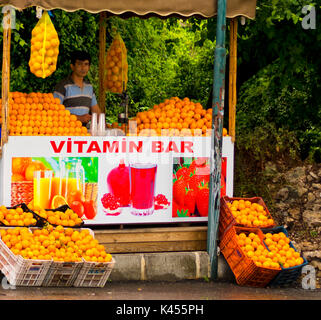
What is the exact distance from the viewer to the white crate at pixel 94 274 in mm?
7395

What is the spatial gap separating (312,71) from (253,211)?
4270 millimetres

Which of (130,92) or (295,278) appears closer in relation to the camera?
(295,278)

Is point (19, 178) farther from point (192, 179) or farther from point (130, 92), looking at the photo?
point (130, 92)

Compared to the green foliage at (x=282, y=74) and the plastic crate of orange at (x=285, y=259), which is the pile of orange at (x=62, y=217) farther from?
the green foliage at (x=282, y=74)

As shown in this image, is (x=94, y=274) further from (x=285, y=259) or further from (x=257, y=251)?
(x=285, y=259)

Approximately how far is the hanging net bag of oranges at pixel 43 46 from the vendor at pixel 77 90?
4.85ft

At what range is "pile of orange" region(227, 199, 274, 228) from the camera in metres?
8.48

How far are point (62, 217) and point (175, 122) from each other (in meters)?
1.96

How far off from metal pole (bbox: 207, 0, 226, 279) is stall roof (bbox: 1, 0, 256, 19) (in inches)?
8.4

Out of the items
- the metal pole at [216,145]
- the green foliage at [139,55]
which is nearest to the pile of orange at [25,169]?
the metal pole at [216,145]

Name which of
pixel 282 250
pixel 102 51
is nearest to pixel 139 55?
pixel 102 51

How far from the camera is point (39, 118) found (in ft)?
27.5

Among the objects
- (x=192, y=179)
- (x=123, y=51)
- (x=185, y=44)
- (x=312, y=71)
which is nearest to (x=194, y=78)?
(x=185, y=44)

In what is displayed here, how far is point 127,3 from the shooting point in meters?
8.06
